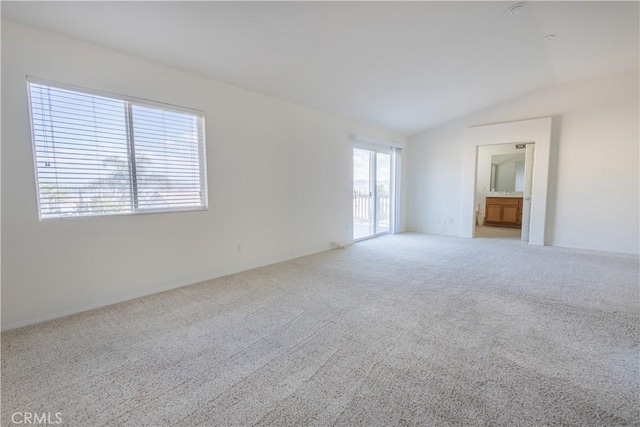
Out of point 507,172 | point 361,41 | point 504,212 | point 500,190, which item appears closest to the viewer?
point 361,41

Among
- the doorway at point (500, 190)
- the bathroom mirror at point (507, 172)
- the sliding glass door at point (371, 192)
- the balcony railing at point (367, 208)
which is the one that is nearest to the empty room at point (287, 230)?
the sliding glass door at point (371, 192)

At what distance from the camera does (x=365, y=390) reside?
1680mm

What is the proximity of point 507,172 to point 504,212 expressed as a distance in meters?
1.41

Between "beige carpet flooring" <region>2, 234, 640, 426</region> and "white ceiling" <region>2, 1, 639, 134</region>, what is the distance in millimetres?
2515

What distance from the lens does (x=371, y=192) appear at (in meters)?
6.38

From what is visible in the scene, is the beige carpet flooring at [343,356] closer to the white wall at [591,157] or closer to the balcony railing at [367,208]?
the white wall at [591,157]

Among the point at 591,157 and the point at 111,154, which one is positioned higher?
the point at 591,157

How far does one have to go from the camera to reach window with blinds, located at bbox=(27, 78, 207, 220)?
2521 mm

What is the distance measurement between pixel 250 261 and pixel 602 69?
20.5 feet

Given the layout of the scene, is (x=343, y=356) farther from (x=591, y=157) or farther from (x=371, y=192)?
(x=591, y=157)

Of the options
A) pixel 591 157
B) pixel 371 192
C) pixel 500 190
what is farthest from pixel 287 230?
pixel 500 190

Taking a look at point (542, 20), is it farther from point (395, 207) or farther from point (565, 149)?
point (395, 207)

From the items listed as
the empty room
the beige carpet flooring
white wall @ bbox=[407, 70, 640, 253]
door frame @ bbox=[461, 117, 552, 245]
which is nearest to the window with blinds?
the empty room

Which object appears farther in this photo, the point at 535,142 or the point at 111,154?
the point at 535,142
